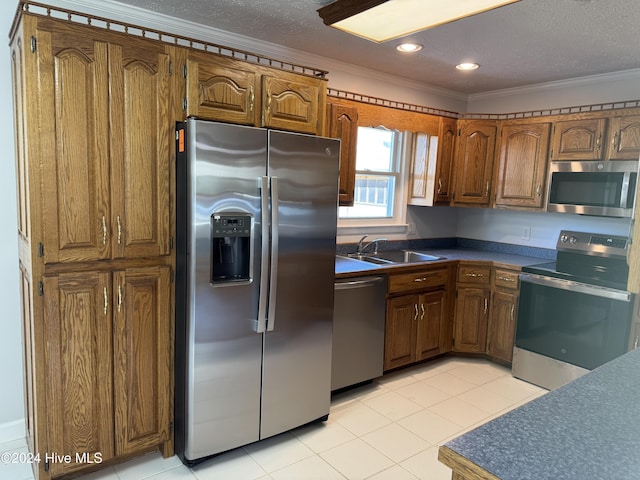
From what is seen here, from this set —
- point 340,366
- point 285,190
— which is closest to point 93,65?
point 285,190

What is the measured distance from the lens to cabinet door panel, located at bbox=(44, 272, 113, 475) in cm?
197

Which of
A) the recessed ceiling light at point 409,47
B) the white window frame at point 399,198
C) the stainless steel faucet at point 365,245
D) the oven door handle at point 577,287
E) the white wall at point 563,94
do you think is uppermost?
the recessed ceiling light at point 409,47

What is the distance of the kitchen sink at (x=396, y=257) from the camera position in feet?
11.9

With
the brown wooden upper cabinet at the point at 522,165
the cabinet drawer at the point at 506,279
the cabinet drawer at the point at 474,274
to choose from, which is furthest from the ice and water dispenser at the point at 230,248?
the brown wooden upper cabinet at the point at 522,165

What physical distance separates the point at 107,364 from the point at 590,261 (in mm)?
3393

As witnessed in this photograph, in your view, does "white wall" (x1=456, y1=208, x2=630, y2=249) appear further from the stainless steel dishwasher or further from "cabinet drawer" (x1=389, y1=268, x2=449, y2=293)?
the stainless steel dishwasher

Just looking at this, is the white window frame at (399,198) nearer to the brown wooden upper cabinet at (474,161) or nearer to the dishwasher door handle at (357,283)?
the brown wooden upper cabinet at (474,161)

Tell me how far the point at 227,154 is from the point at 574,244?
9.30ft

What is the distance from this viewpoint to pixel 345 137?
10.6 ft

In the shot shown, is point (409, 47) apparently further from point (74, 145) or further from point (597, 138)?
point (74, 145)

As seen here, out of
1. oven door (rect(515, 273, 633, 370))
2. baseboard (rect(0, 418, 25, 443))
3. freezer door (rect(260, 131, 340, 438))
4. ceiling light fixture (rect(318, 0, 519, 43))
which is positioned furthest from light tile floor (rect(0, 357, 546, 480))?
ceiling light fixture (rect(318, 0, 519, 43))

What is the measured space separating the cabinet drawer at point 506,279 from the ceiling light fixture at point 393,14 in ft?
7.25

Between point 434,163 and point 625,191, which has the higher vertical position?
point 434,163

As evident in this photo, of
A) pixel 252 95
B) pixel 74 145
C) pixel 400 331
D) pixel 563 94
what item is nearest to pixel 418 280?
pixel 400 331
